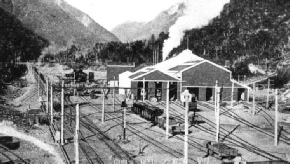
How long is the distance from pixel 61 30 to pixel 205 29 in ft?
289

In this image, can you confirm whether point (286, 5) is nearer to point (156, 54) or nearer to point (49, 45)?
point (156, 54)

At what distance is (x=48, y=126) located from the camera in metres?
29.0

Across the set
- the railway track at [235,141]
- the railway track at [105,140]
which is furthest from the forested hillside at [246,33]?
the railway track at [105,140]

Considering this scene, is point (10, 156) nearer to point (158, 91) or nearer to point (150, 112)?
point (150, 112)

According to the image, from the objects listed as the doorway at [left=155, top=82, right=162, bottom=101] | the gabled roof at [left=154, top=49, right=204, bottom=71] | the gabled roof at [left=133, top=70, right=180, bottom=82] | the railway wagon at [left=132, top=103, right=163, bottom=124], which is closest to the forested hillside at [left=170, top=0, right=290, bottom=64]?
the gabled roof at [left=154, top=49, right=204, bottom=71]

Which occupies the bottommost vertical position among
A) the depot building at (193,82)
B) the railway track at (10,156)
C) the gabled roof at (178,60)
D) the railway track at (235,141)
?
the railway track at (235,141)

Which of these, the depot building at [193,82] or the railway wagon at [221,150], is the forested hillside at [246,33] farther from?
the railway wagon at [221,150]

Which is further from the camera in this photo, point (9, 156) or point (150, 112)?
point (150, 112)

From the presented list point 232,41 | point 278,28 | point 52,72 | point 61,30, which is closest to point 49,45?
point 61,30

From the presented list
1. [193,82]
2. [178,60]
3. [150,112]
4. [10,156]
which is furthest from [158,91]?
[10,156]

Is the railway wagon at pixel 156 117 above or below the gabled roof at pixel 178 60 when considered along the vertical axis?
below

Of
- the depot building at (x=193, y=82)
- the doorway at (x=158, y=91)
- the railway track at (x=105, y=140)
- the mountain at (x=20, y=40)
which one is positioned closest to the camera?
the railway track at (x=105, y=140)

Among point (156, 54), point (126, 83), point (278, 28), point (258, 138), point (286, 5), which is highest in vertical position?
point (286, 5)

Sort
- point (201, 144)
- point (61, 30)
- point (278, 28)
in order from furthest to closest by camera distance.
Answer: point (61, 30), point (278, 28), point (201, 144)
